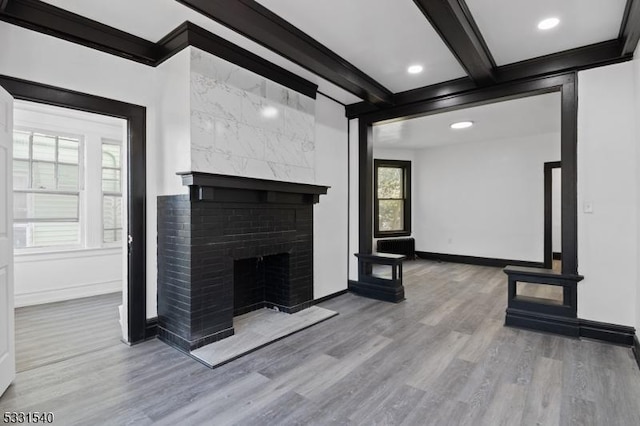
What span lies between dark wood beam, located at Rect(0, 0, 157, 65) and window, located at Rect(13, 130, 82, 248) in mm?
2725

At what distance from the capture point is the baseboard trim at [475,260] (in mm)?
6820

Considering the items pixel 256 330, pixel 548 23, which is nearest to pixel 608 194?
pixel 548 23

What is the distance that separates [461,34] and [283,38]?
4.77ft

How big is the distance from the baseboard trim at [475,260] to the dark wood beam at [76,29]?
6983 mm

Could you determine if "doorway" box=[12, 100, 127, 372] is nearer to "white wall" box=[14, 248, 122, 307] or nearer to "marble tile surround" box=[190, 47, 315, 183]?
"white wall" box=[14, 248, 122, 307]

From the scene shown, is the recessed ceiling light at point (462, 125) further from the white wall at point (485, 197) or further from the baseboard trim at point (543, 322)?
the baseboard trim at point (543, 322)

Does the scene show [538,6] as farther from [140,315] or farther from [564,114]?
[140,315]

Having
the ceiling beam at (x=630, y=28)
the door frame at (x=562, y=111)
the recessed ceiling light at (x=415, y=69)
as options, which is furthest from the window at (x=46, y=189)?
the ceiling beam at (x=630, y=28)

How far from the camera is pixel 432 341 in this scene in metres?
3.18

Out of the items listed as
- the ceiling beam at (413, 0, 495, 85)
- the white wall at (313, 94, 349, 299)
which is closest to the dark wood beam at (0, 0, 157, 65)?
the white wall at (313, 94, 349, 299)

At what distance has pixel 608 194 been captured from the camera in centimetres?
313

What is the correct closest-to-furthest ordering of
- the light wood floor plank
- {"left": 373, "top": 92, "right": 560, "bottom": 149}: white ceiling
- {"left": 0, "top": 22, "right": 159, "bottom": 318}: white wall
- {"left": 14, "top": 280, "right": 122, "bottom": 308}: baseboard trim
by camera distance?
the light wood floor plank < {"left": 0, "top": 22, "right": 159, "bottom": 318}: white wall < {"left": 14, "top": 280, "right": 122, "bottom": 308}: baseboard trim < {"left": 373, "top": 92, "right": 560, "bottom": 149}: white ceiling

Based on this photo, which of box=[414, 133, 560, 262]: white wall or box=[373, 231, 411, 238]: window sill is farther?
box=[373, 231, 411, 238]: window sill

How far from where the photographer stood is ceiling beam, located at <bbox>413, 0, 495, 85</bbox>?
231 centimetres
